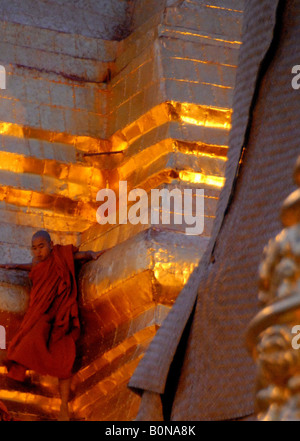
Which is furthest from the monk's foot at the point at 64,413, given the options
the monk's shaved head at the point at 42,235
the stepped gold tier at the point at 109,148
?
the monk's shaved head at the point at 42,235

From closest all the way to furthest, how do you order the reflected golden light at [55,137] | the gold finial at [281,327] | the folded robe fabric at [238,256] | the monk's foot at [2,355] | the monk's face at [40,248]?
the gold finial at [281,327]
the folded robe fabric at [238,256]
the monk's foot at [2,355]
the monk's face at [40,248]
the reflected golden light at [55,137]

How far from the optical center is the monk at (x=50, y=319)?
35.2ft

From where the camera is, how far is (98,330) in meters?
11.1

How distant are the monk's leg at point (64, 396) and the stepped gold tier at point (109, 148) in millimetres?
126

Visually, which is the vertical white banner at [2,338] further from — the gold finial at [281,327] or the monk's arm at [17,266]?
the gold finial at [281,327]

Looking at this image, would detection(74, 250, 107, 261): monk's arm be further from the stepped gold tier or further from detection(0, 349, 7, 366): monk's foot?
detection(0, 349, 7, 366): monk's foot

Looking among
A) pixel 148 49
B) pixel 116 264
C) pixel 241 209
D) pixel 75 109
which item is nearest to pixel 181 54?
pixel 148 49

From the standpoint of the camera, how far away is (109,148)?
1242cm

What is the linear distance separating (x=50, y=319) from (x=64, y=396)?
0.61m

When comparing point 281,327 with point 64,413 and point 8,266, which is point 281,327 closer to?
point 64,413

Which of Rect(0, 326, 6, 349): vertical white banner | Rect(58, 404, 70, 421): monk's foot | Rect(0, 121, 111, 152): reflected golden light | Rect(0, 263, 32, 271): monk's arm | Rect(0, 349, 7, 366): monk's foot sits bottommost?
Rect(58, 404, 70, 421): monk's foot

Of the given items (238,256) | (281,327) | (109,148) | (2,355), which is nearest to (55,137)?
(109,148)

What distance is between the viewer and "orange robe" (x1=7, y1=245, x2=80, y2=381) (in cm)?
1072

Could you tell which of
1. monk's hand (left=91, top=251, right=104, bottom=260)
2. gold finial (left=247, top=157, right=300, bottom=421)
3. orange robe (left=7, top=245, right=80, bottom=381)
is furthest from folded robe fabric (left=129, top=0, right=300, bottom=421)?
monk's hand (left=91, top=251, right=104, bottom=260)
